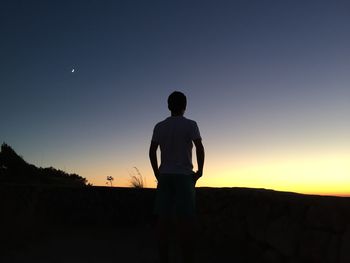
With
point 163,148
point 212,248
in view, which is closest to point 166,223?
point 163,148

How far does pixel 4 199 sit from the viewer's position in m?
7.75

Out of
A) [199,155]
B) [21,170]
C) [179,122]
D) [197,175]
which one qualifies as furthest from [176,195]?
[21,170]

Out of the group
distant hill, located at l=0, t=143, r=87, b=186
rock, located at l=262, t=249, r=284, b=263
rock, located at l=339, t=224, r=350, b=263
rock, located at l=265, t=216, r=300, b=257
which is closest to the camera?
rock, located at l=339, t=224, r=350, b=263

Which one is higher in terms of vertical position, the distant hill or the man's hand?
the distant hill

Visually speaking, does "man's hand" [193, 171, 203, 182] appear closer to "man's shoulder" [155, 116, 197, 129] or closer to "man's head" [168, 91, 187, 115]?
"man's shoulder" [155, 116, 197, 129]

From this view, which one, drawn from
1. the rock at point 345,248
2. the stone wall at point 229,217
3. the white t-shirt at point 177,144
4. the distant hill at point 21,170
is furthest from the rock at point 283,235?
the distant hill at point 21,170

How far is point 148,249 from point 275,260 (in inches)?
78.9

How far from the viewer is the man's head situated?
4.56m

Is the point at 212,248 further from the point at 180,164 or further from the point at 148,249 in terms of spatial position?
the point at 180,164

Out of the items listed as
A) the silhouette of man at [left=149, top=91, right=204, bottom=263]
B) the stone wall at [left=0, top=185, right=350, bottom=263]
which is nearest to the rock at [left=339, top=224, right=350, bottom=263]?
the stone wall at [left=0, top=185, right=350, bottom=263]

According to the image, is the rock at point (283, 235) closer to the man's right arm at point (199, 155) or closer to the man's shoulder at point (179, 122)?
the man's right arm at point (199, 155)

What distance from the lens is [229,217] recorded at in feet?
20.1

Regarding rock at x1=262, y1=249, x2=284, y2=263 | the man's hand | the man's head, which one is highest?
the man's head

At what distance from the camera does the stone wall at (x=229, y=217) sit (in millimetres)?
4156
